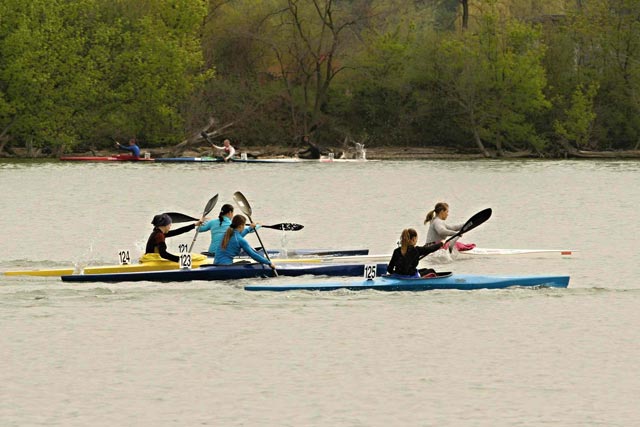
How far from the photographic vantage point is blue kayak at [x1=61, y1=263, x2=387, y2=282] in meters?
22.9

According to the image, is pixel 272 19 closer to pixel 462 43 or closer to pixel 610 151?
pixel 462 43

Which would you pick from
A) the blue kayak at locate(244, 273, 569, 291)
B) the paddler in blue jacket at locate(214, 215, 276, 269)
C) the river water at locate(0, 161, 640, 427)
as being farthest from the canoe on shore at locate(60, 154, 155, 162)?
the blue kayak at locate(244, 273, 569, 291)

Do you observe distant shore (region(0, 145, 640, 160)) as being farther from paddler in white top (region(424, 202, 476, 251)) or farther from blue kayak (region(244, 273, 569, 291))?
blue kayak (region(244, 273, 569, 291))

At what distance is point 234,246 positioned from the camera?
23.2 metres

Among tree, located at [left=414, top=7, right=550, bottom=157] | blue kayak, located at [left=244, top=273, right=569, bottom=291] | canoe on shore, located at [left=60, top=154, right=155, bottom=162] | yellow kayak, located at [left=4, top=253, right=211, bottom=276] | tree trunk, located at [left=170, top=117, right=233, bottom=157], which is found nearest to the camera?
blue kayak, located at [left=244, top=273, right=569, bottom=291]

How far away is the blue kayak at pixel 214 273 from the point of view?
22.9 meters

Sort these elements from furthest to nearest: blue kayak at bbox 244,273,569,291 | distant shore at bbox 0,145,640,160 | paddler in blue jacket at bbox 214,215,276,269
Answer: distant shore at bbox 0,145,640,160 < paddler in blue jacket at bbox 214,215,276,269 < blue kayak at bbox 244,273,569,291

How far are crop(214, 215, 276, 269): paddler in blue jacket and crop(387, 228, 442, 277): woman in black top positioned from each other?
2.15 metres

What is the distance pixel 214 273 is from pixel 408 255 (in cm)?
323

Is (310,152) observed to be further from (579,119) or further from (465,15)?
(579,119)

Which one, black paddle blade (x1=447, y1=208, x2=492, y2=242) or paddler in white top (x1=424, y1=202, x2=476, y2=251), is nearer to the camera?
black paddle blade (x1=447, y1=208, x2=492, y2=242)

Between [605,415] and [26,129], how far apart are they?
58330mm

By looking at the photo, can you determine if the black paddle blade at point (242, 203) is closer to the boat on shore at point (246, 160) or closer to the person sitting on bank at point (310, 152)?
the boat on shore at point (246, 160)

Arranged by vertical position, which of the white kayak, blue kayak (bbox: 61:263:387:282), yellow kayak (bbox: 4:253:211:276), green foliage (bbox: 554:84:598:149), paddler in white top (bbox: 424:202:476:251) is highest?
green foliage (bbox: 554:84:598:149)
